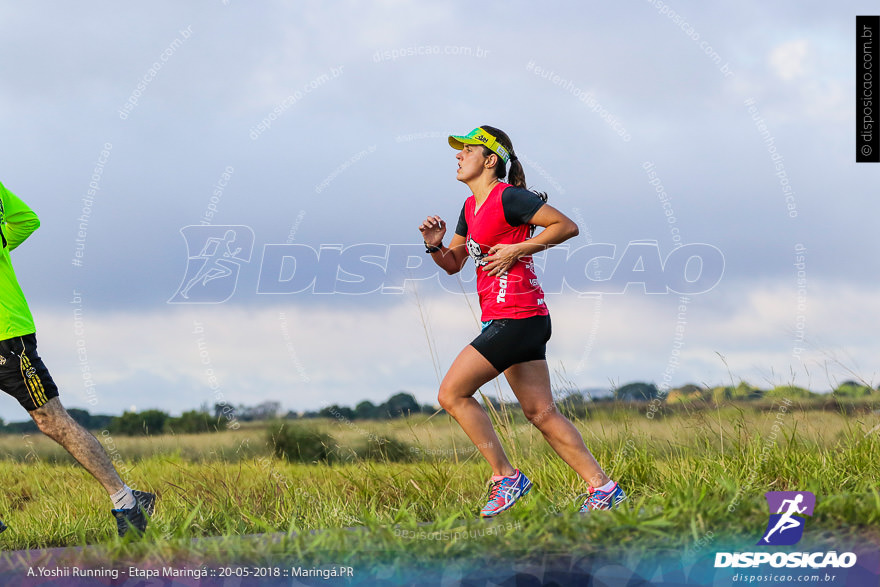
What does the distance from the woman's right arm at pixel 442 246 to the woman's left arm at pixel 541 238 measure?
497mm

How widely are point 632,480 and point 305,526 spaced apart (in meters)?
2.25

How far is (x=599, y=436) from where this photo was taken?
235 inches

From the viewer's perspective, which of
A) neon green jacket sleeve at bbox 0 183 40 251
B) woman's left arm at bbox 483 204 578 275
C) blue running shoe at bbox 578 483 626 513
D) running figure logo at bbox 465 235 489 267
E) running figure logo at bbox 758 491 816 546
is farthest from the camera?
neon green jacket sleeve at bbox 0 183 40 251

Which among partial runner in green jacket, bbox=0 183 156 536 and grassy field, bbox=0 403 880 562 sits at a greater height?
partial runner in green jacket, bbox=0 183 156 536

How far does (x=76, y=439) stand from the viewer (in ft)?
15.6

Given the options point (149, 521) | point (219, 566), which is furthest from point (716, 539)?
point (149, 521)

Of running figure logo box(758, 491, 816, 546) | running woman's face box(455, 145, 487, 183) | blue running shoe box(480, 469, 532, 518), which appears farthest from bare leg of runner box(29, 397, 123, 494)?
running figure logo box(758, 491, 816, 546)

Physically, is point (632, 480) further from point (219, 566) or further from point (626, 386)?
point (219, 566)

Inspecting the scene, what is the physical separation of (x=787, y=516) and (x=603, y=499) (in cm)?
111

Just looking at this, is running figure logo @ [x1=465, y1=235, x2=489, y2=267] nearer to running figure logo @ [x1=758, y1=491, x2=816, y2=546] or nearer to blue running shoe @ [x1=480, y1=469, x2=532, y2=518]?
blue running shoe @ [x1=480, y1=469, x2=532, y2=518]

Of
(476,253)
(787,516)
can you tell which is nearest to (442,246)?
(476,253)

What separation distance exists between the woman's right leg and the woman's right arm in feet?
2.17

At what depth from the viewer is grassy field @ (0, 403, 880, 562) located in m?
3.65

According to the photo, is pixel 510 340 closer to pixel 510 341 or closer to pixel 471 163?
pixel 510 341
